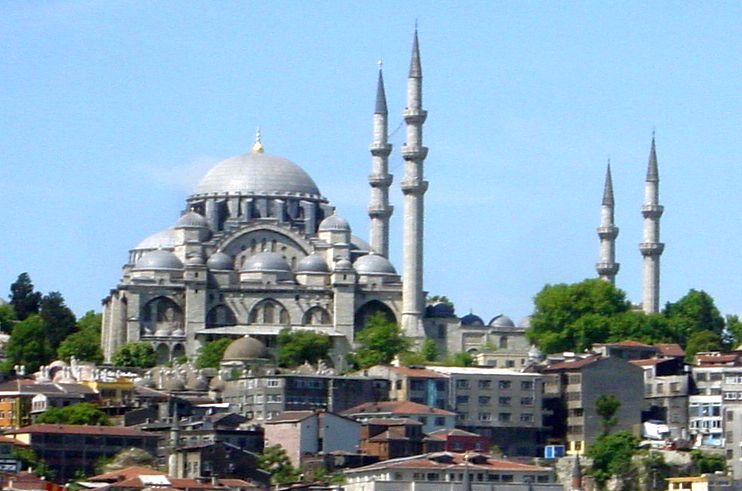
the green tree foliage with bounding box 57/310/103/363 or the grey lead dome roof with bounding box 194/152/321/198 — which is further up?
the grey lead dome roof with bounding box 194/152/321/198

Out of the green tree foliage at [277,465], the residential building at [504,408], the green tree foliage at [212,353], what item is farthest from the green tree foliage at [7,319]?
the green tree foliage at [277,465]

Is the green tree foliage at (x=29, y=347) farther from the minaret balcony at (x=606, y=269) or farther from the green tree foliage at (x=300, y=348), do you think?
the minaret balcony at (x=606, y=269)

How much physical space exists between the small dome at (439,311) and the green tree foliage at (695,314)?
26.1 feet

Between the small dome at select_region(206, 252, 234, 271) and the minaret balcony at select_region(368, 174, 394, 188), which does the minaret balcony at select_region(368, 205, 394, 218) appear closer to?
the minaret balcony at select_region(368, 174, 394, 188)

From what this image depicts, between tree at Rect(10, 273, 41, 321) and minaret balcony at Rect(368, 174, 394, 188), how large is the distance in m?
15.3

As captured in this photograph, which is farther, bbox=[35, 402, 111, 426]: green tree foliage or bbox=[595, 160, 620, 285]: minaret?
bbox=[595, 160, 620, 285]: minaret

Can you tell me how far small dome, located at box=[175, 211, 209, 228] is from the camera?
399 ft

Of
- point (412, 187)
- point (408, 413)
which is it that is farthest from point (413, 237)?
point (408, 413)

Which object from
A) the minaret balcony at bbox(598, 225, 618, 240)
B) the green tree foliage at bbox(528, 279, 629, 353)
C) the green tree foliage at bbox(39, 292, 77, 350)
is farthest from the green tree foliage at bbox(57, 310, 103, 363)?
the minaret balcony at bbox(598, 225, 618, 240)

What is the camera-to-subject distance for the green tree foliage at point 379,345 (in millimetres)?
110688

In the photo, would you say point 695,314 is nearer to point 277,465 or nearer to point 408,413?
point 408,413

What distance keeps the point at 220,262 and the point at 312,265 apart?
324 cm

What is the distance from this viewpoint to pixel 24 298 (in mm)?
131250

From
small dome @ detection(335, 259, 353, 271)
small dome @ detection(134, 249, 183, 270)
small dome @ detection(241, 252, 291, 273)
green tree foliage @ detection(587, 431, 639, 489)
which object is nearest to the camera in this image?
green tree foliage @ detection(587, 431, 639, 489)
